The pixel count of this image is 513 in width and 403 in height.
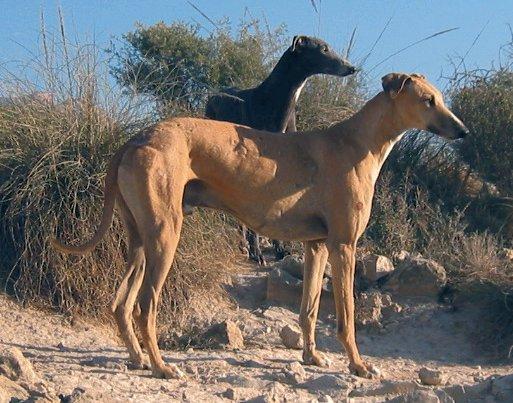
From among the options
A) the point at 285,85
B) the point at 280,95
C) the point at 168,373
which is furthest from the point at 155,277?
the point at 285,85

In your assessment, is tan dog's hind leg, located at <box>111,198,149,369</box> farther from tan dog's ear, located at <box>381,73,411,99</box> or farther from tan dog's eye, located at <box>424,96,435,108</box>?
tan dog's eye, located at <box>424,96,435,108</box>

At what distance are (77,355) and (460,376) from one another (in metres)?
2.98

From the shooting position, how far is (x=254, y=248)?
1123cm

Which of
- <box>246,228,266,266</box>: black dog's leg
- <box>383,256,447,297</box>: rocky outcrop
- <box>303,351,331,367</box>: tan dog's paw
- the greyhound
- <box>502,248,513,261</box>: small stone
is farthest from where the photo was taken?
the greyhound

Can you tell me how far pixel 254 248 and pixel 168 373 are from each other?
4029 millimetres

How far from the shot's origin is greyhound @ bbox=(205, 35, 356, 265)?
1134 cm

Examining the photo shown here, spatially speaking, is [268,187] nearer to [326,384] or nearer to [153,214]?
[153,214]

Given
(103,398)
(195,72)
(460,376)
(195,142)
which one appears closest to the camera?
(103,398)

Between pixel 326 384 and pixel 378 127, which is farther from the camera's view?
pixel 378 127

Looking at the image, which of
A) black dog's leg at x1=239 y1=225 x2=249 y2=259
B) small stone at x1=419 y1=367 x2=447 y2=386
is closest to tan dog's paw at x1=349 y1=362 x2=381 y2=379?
small stone at x1=419 y1=367 x2=447 y2=386

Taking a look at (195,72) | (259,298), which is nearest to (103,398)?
(259,298)

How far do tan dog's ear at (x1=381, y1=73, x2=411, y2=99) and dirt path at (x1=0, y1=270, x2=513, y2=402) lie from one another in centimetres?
216

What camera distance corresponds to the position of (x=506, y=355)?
9.49 m

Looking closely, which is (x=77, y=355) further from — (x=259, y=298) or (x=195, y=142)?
(x=259, y=298)
